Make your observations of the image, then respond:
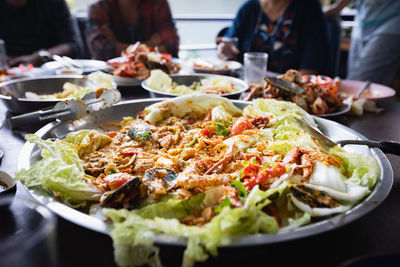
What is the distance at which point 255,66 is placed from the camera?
10.5 ft

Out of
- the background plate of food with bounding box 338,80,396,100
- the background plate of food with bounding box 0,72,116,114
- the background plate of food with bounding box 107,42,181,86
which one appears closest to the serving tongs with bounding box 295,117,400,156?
the background plate of food with bounding box 338,80,396,100

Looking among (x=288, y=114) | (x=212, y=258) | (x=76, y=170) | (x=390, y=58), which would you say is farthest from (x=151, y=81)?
(x=390, y=58)

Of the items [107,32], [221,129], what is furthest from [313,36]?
[221,129]

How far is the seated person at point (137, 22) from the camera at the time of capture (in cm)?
524

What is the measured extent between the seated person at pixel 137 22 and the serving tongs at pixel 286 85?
311 cm

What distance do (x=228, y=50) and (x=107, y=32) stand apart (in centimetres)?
230

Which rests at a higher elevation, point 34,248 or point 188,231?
point 34,248

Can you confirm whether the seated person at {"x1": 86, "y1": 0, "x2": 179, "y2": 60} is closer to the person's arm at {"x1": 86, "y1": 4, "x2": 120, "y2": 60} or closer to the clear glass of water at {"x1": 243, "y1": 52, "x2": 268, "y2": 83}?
the person's arm at {"x1": 86, "y1": 4, "x2": 120, "y2": 60}

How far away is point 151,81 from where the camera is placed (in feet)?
9.01

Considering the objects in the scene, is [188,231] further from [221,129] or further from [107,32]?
[107,32]

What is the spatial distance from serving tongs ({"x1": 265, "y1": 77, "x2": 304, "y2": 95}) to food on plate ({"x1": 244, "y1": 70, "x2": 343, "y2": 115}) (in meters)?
0.03

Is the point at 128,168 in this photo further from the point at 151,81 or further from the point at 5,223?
the point at 151,81

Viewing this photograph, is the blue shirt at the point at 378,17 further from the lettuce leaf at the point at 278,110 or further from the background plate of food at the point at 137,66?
the lettuce leaf at the point at 278,110

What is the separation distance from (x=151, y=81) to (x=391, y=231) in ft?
7.08
